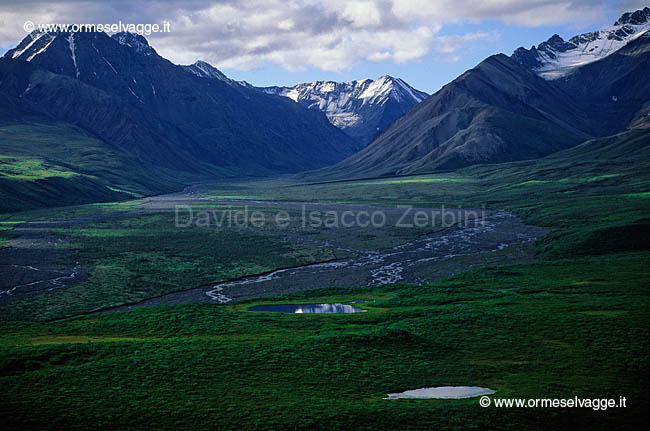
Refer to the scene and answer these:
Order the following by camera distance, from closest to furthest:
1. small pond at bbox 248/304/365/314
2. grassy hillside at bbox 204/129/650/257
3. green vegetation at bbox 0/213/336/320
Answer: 1. small pond at bbox 248/304/365/314
2. green vegetation at bbox 0/213/336/320
3. grassy hillside at bbox 204/129/650/257

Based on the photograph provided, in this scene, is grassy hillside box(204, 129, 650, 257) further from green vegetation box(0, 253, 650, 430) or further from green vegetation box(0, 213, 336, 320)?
green vegetation box(0, 213, 336, 320)

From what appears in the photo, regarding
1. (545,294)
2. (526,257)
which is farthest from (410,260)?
(545,294)

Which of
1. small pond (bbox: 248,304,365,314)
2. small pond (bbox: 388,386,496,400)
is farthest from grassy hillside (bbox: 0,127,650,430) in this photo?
small pond (bbox: 248,304,365,314)

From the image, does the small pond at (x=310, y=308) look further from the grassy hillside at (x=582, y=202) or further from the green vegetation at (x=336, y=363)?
the grassy hillside at (x=582, y=202)

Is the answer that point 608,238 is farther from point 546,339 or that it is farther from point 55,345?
point 55,345

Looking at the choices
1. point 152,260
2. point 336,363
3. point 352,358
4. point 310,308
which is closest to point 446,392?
point 352,358

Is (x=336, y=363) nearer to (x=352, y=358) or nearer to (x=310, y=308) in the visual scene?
(x=352, y=358)
